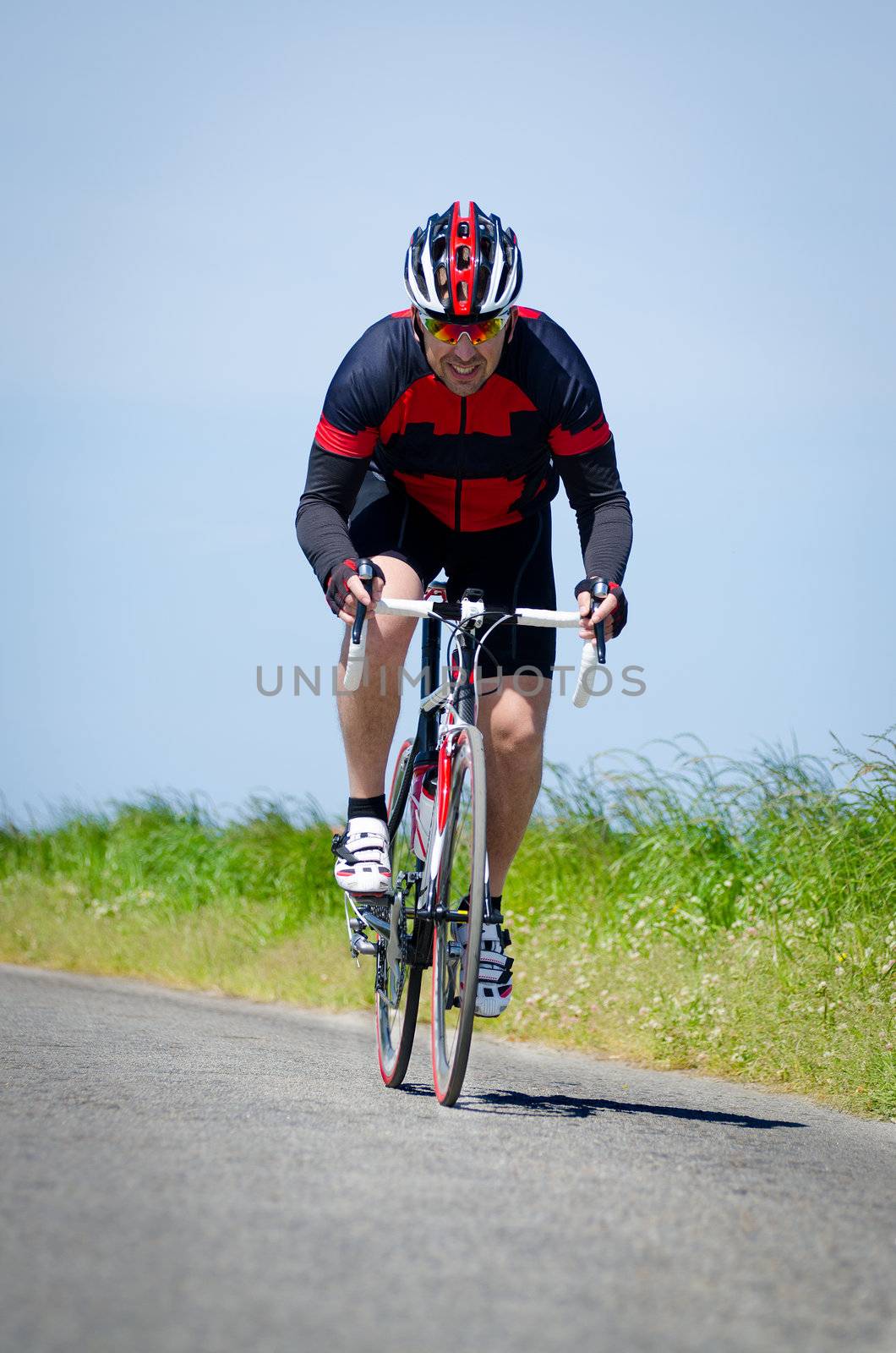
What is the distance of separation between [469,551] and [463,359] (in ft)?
2.58

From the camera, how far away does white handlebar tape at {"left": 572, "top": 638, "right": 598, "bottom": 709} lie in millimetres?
4516

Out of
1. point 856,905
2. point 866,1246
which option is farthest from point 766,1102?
point 866,1246

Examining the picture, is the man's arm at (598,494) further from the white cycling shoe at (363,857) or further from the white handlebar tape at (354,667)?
the white cycling shoe at (363,857)

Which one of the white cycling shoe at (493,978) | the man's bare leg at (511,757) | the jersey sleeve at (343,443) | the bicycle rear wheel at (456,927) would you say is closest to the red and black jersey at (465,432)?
the jersey sleeve at (343,443)

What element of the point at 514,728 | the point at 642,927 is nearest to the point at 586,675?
the point at 514,728

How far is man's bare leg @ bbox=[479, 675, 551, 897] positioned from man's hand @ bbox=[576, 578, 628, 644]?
0.59 meters

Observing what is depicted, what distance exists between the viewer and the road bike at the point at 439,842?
4172mm

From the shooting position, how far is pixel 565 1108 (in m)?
4.57

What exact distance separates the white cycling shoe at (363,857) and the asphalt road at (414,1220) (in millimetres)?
676

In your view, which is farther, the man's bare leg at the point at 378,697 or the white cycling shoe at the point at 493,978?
the man's bare leg at the point at 378,697

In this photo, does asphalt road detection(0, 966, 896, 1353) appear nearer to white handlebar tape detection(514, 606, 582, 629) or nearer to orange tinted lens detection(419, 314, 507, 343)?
white handlebar tape detection(514, 606, 582, 629)

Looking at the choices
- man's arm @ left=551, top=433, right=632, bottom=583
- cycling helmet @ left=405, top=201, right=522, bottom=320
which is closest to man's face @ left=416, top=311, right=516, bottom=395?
cycling helmet @ left=405, top=201, right=522, bottom=320

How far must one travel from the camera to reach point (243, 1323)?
6.63 ft

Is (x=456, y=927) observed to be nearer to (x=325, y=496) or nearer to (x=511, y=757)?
(x=511, y=757)
